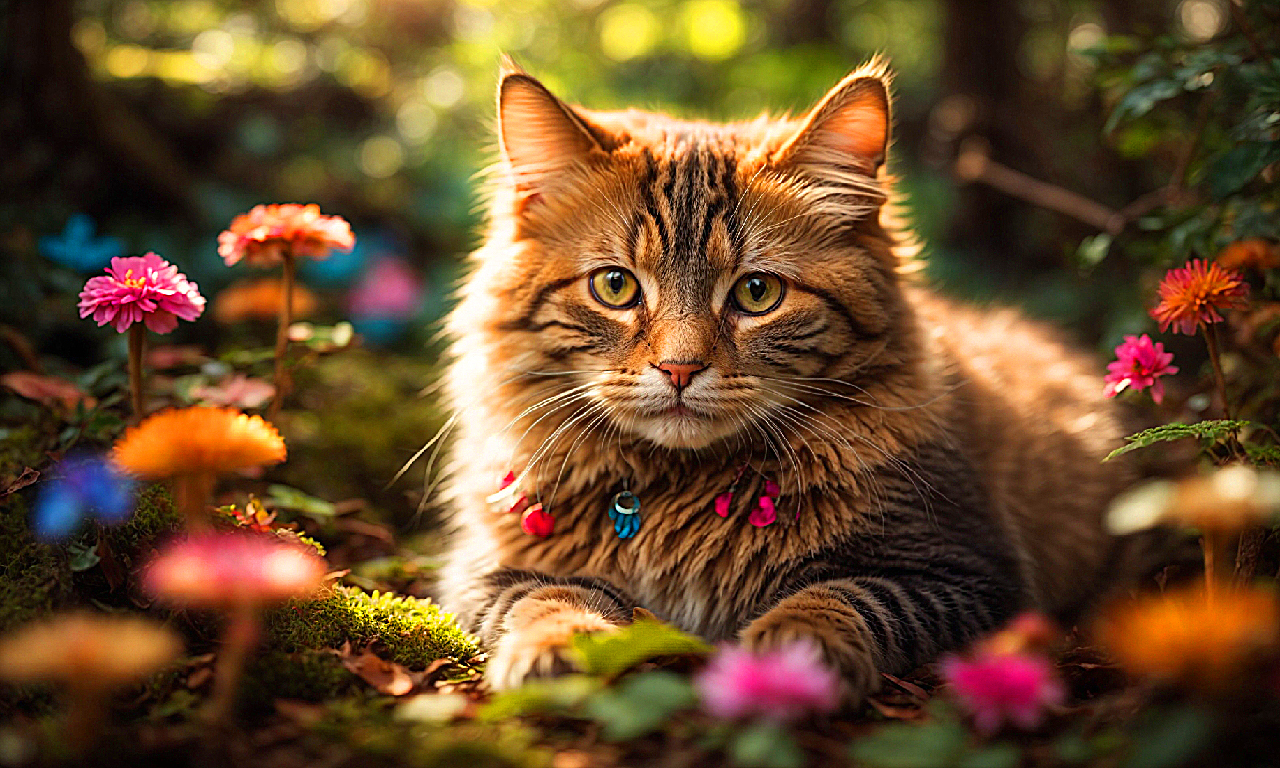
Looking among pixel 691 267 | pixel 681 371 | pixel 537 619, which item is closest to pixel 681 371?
pixel 681 371

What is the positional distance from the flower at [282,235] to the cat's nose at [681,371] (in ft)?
3.01

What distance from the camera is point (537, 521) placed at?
2.42 m

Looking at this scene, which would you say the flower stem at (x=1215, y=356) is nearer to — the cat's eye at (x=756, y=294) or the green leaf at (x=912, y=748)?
the cat's eye at (x=756, y=294)

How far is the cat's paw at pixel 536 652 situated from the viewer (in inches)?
68.6

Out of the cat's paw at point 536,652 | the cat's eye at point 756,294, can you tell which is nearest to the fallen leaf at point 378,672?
the cat's paw at point 536,652

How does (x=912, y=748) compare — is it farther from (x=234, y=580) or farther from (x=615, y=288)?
(x=615, y=288)

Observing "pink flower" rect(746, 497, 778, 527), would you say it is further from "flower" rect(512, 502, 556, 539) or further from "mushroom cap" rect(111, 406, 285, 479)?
"mushroom cap" rect(111, 406, 285, 479)

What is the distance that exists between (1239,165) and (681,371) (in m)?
1.56

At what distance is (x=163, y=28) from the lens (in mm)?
6340

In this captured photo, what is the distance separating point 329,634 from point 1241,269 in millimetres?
2523

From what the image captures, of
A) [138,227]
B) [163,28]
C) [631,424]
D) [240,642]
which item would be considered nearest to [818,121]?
[631,424]

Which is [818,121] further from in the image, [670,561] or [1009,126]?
[1009,126]

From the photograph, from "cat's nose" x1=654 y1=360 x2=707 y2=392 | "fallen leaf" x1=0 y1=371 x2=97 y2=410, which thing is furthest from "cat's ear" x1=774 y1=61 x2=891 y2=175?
"fallen leaf" x1=0 y1=371 x2=97 y2=410

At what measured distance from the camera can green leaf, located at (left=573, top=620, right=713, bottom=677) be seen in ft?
5.36
